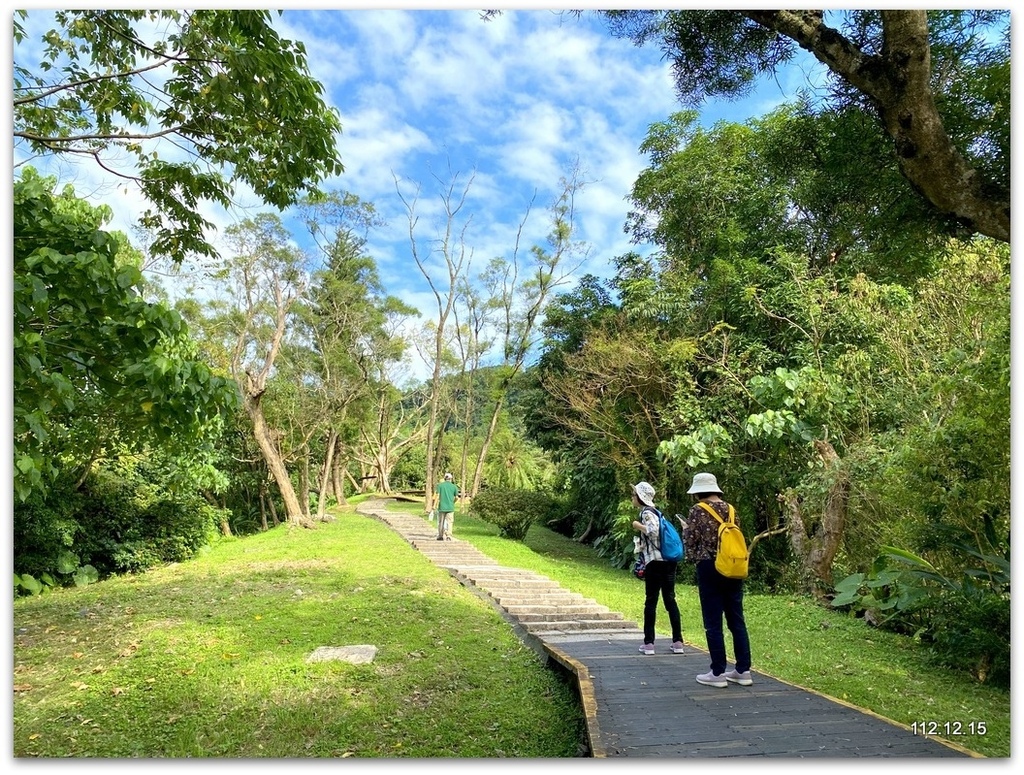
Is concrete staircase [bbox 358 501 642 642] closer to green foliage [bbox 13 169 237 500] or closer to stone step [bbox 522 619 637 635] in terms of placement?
stone step [bbox 522 619 637 635]

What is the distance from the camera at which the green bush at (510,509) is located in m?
13.3

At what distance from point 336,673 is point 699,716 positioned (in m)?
2.42

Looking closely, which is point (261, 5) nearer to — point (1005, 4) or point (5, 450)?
point (5, 450)

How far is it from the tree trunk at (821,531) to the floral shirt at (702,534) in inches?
191

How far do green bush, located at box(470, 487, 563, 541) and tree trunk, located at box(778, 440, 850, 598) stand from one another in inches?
217

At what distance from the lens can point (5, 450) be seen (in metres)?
2.99

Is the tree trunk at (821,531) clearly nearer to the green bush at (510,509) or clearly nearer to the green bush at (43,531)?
the green bush at (510,509)

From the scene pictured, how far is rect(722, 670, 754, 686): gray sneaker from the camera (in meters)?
3.71

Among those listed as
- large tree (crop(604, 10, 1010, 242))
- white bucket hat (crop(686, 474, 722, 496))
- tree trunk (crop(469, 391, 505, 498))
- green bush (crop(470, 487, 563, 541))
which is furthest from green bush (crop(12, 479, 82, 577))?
tree trunk (crop(469, 391, 505, 498))

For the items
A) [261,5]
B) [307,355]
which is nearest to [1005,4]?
[261,5]

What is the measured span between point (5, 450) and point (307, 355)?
1341 cm

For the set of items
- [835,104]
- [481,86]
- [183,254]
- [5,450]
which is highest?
[481,86]

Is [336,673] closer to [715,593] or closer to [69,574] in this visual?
[715,593]

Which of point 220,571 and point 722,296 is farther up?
point 722,296
